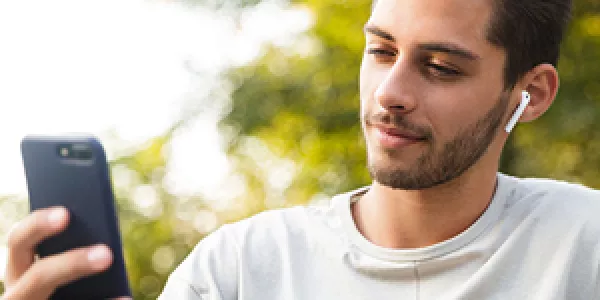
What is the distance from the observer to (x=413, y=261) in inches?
74.0

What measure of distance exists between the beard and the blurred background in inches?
201

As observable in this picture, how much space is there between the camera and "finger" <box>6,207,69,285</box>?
1.26m

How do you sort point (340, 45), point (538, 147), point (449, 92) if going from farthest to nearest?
point (340, 45)
point (538, 147)
point (449, 92)

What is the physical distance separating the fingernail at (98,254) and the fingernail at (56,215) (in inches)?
4.0

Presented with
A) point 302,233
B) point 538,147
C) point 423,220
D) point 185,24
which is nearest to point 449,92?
point 423,220

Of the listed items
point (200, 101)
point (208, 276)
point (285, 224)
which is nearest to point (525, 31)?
point (285, 224)

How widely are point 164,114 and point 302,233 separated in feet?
19.7

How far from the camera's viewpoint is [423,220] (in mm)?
1981

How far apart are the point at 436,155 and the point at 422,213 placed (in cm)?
17

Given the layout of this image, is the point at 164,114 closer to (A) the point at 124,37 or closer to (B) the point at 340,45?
(A) the point at 124,37

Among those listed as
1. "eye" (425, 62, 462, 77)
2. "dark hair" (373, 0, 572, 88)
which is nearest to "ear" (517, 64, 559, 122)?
"dark hair" (373, 0, 572, 88)

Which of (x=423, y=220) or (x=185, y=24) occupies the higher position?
(x=185, y=24)

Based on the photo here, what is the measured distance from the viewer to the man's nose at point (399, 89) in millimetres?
1847

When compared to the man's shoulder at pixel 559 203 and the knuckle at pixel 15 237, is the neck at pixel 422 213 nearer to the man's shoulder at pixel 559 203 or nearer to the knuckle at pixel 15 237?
the man's shoulder at pixel 559 203
